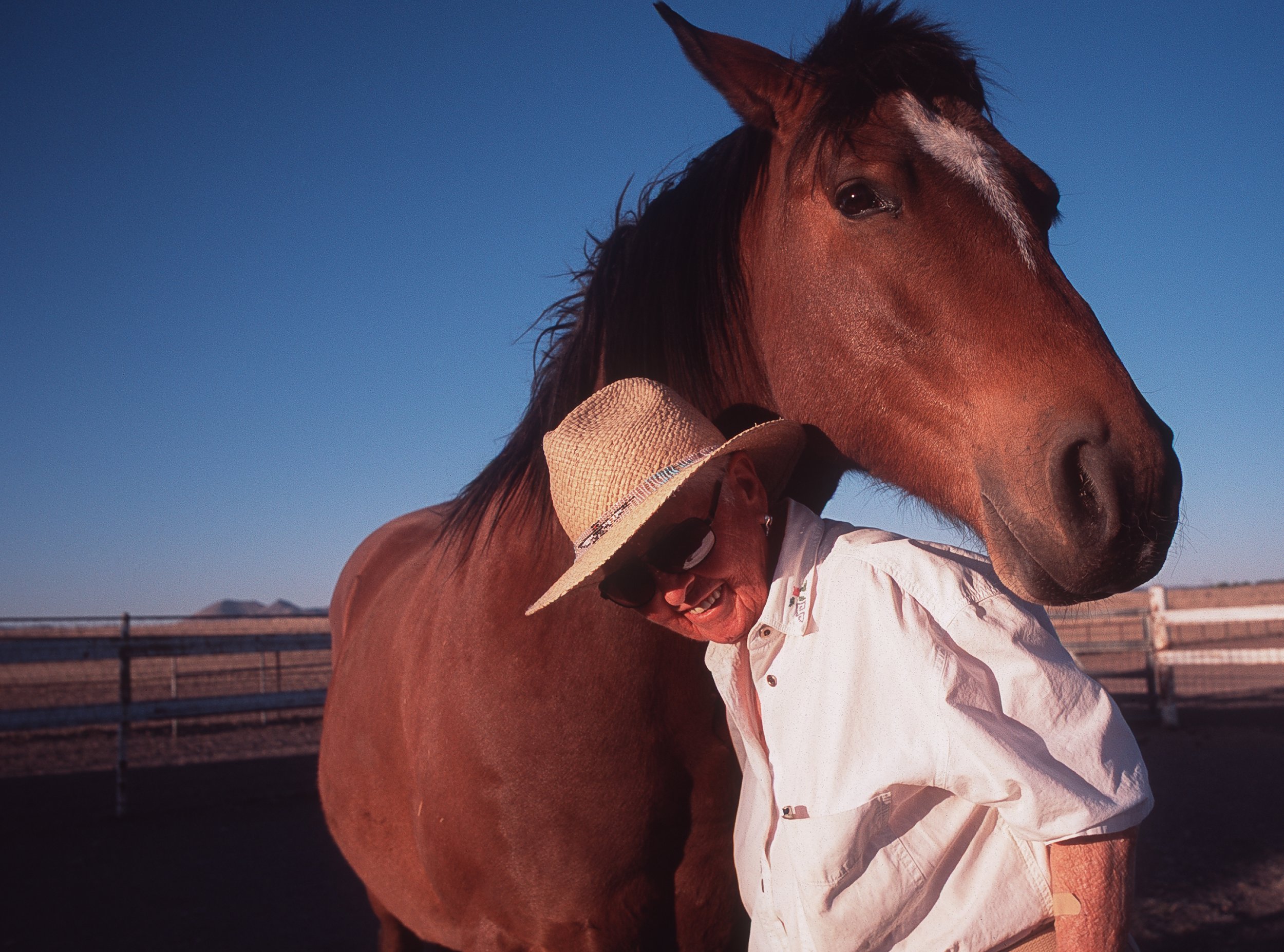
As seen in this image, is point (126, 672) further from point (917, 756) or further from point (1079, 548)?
point (1079, 548)

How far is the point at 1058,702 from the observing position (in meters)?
1.03

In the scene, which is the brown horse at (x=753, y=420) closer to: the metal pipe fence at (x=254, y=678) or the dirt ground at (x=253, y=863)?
the metal pipe fence at (x=254, y=678)

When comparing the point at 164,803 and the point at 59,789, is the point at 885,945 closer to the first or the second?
the point at 164,803

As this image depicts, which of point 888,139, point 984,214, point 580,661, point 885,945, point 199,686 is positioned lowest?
point 199,686

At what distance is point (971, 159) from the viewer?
4.85 feet

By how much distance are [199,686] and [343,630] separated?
1534 centimetres

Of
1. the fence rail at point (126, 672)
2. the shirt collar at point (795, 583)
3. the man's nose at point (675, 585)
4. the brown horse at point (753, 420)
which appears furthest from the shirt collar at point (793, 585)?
the fence rail at point (126, 672)

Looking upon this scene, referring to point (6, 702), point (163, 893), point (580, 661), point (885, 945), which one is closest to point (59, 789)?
point (163, 893)

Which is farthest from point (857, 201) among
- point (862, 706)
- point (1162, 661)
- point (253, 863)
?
point (1162, 661)

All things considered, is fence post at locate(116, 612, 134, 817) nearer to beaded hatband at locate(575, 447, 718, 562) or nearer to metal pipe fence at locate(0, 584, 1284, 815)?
metal pipe fence at locate(0, 584, 1284, 815)

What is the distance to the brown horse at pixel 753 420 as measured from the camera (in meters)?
1.25

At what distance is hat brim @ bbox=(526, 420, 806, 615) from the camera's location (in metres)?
1.28

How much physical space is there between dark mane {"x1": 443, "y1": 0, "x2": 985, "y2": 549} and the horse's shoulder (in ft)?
3.52

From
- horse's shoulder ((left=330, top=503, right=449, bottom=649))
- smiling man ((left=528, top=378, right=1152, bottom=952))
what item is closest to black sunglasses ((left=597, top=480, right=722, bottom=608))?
smiling man ((left=528, top=378, right=1152, bottom=952))
